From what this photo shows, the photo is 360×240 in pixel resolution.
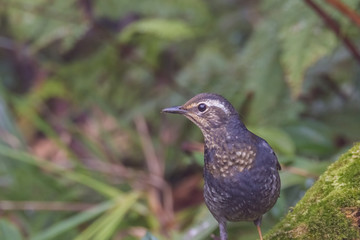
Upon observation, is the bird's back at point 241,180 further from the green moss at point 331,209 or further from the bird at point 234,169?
the green moss at point 331,209

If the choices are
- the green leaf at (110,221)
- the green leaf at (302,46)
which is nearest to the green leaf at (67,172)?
the green leaf at (110,221)

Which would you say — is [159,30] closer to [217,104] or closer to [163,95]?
[163,95]

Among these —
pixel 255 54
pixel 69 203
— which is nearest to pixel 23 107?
pixel 69 203

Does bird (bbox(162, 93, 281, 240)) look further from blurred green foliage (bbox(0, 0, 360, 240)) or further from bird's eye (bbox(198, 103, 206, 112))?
blurred green foliage (bbox(0, 0, 360, 240))

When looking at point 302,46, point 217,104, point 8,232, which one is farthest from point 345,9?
point 8,232

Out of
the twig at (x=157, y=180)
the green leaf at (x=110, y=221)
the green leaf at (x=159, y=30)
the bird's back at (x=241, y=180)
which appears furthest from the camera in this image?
the twig at (x=157, y=180)

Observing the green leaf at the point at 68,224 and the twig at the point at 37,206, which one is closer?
the green leaf at the point at 68,224

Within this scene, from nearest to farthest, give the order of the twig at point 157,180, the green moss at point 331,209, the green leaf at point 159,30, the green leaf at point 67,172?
the green moss at point 331,209, the green leaf at point 159,30, the green leaf at point 67,172, the twig at point 157,180

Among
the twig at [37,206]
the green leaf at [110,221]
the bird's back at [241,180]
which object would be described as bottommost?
the bird's back at [241,180]
